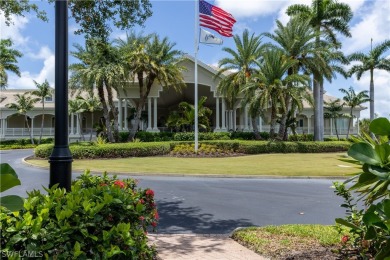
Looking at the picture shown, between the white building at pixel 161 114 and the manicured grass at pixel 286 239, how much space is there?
27999 mm

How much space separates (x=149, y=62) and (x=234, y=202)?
2265 centimetres

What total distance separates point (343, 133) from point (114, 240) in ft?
162

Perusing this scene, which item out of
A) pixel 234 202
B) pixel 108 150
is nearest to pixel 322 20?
pixel 108 150

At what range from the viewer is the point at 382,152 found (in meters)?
2.10

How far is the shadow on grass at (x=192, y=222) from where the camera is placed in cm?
643

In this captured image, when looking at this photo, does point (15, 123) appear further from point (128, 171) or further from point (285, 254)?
point (285, 254)

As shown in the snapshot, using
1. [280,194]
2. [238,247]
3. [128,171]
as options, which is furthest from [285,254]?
[128,171]

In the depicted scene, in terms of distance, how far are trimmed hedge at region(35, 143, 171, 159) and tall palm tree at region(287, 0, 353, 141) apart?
54.7ft

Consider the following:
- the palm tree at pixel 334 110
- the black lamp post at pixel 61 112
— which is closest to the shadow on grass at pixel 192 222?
the black lamp post at pixel 61 112

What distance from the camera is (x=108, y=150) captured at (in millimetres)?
23531

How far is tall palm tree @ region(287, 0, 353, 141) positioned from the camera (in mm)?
33906

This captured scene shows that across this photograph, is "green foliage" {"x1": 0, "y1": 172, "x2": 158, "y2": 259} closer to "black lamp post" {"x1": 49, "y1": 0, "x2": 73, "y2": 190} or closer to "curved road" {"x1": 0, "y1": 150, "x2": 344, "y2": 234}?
"black lamp post" {"x1": 49, "y1": 0, "x2": 73, "y2": 190}

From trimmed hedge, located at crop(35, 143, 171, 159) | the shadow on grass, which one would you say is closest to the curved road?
the shadow on grass

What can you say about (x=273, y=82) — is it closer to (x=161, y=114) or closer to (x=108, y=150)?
(x=108, y=150)
